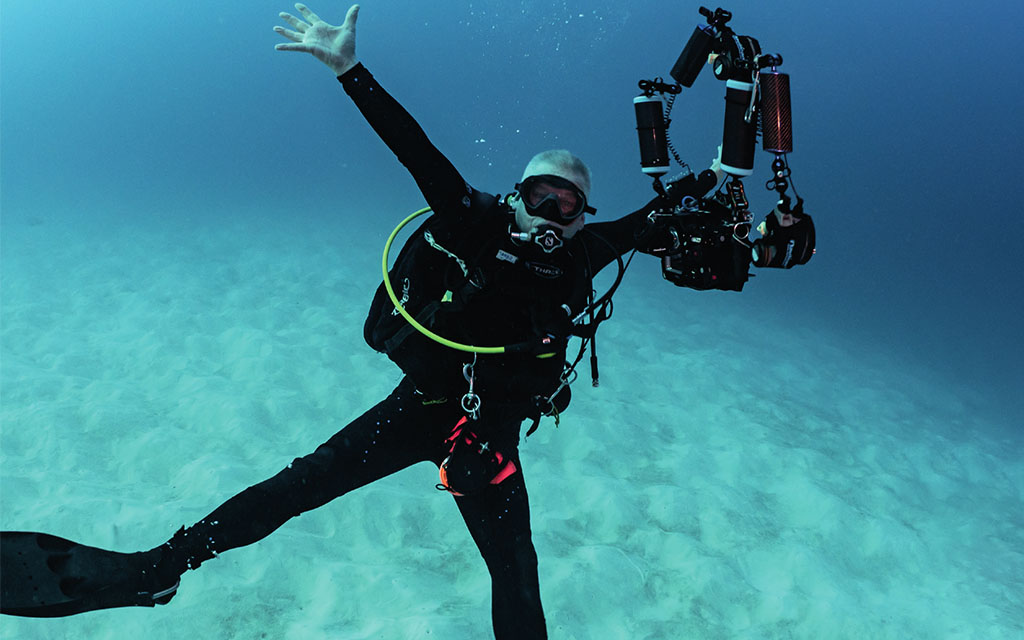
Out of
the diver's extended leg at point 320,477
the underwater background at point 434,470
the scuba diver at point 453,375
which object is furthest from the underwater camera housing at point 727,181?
the underwater background at point 434,470

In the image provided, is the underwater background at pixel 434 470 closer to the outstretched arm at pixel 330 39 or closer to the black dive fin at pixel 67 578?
the black dive fin at pixel 67 578

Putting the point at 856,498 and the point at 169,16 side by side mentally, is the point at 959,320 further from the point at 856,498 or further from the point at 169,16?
the point at 169,16

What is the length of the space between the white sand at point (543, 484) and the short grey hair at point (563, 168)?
2519mm

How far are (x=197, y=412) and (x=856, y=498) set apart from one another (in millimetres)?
6236

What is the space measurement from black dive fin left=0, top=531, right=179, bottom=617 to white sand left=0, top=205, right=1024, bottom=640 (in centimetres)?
82

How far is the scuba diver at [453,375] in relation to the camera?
254 centimetres

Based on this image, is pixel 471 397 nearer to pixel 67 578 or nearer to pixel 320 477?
pixel 320 477

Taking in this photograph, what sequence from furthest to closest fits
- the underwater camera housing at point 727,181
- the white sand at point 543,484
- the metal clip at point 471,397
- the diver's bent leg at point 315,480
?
1. the white sand at point 543,484
2. the diver's bent leg at point 315,480
3. the metal clip at point 471,397
4. the underwater camera housing at point 727,181

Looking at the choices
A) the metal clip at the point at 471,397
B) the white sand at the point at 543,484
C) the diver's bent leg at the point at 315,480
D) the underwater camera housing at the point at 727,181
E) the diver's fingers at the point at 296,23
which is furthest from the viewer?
the white sand at the point at 543,484

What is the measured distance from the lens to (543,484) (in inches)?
202

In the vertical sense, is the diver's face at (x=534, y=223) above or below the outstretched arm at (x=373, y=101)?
below

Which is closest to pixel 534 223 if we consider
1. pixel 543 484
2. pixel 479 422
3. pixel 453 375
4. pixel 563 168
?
pixel 563 168

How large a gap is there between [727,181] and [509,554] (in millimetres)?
1962

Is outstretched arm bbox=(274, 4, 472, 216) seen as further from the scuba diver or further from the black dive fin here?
the black dive fin
